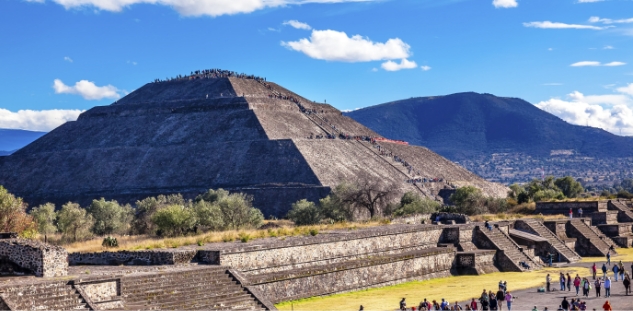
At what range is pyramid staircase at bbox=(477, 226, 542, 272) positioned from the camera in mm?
44281

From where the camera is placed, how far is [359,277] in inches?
1452

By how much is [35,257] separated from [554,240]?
32070 millimetres

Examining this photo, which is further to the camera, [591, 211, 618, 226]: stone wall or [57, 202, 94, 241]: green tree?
[591, 211, 618, 226]: stone wall

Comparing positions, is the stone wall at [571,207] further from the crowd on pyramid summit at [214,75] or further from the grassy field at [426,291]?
the crowd on pyramid summit at [214,75]

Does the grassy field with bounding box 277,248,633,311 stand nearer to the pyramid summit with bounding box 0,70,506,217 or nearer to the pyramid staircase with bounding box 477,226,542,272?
the pyramid staircase with bounding box 477,226,542,272

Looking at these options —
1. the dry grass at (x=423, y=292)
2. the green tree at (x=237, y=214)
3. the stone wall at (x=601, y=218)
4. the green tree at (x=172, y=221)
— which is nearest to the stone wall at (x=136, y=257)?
the dry grass at (x=423, y=292)

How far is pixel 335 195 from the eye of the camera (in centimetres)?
6512

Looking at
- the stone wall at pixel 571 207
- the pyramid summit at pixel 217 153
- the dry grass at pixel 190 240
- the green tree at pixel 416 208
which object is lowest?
the dry grass at pixel 190 240

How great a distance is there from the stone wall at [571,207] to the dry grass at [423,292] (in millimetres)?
17896

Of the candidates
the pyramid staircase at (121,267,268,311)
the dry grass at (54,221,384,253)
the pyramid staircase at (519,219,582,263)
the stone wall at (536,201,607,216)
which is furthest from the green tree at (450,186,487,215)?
the pyramid staircase at (121,267,268,311)

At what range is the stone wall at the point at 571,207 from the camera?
6167 centimetres

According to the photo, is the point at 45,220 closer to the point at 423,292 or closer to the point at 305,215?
the point at 305,215

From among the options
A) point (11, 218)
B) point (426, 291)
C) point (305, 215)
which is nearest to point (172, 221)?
point (11, 218)

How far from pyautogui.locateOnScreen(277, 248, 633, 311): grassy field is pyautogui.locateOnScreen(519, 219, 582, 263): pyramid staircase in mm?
3916
